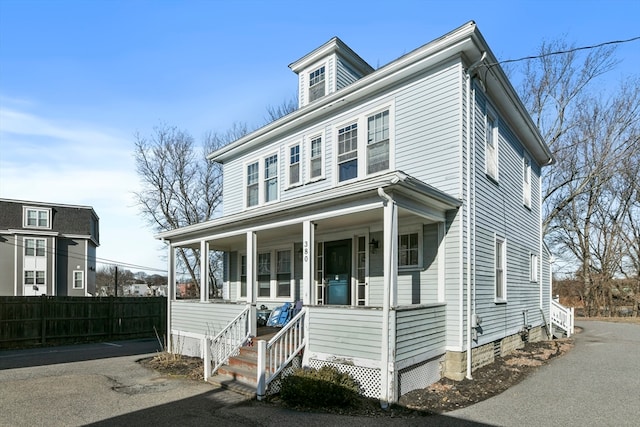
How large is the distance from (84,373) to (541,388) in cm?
945

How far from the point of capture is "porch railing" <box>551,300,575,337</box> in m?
15.1

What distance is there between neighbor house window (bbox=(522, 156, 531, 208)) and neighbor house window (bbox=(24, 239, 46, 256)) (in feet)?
106

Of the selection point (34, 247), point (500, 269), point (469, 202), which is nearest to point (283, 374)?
point (469, 202)

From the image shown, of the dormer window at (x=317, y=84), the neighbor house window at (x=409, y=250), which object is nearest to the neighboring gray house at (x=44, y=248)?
the dormer window at (x=317, y=84)

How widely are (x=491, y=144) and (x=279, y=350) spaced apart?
22.0 feet

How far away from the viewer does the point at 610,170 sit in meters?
23.3

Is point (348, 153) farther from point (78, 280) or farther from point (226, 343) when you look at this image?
point (78, 280)

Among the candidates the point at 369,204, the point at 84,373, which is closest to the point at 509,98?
the point at 369,204

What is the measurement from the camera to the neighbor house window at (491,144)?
10172 mm

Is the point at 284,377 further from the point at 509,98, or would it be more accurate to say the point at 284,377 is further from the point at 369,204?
the point at 509,98

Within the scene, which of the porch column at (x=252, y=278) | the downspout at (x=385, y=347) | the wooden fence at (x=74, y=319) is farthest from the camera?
the wooden fence at (x=74, y=319)

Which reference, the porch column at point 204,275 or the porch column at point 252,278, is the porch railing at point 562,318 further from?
the porch column at point 204,275

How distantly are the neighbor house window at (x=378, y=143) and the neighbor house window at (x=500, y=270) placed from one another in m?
3.31

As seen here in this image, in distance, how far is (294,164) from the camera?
40.3ft
